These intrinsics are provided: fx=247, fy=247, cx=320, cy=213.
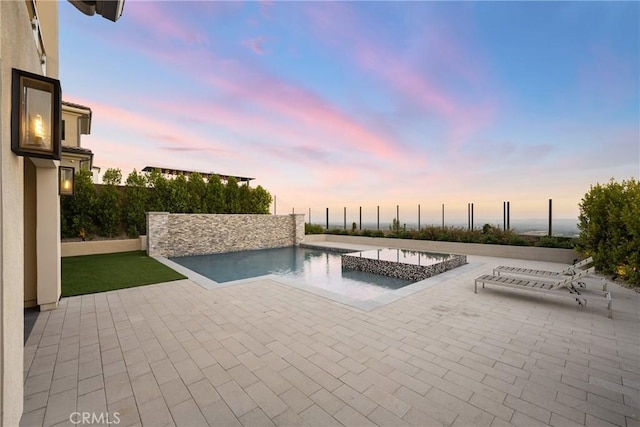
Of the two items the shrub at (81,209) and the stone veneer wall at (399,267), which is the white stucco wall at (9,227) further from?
the shrub at (81,209)

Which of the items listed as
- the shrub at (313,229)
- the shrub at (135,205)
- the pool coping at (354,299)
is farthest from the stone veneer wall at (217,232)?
the pool coping at (354,299)

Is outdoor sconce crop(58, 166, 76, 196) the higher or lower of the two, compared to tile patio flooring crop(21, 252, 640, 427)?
higher

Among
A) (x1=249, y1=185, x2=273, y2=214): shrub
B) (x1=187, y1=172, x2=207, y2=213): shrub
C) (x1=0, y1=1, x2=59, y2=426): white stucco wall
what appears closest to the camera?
(x1=0, y1=1, x2=59, y2=426): white stucco wall

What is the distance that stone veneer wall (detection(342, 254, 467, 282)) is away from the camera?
7758 mm

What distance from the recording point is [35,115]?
6.30ft

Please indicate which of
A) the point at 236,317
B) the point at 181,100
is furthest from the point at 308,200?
the point at 236,317

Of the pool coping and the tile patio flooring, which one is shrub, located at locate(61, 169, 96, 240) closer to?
the pool coping

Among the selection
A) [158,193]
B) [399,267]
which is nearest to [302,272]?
[399,267]

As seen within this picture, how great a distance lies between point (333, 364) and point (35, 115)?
11.7 ft

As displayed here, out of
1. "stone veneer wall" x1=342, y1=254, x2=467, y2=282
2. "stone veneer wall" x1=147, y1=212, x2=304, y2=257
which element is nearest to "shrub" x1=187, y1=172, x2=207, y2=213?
"stone veneer wall" x1=147, y1=212, x2=304, y2=257

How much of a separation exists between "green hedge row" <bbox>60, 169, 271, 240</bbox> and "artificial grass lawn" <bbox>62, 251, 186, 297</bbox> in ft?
11.8

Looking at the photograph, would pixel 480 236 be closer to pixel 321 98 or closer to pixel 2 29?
pixel 321 98

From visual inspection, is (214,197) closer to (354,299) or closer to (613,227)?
(354,299)

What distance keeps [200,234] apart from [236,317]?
36.9 ft
